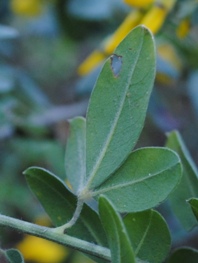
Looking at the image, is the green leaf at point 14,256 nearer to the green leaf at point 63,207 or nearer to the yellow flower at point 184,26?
the green leaf at point 63,207

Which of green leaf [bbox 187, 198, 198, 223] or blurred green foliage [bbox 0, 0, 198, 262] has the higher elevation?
green leaf [bbox 187, 198, 198, 223]

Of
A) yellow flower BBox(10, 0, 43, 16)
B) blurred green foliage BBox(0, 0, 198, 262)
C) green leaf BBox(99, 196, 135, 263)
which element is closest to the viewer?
green leaf BBox(99, 196, 135, 263)

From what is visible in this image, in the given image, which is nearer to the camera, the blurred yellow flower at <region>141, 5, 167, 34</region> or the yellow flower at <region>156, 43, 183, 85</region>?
the blurred yellow flower at <region>141, 5, 167, 34</region>

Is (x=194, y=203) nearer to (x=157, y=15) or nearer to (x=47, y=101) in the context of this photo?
(x=157, y=15)

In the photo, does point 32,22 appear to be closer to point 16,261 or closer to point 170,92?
point 170,92

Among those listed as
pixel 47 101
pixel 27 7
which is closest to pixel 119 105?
pixel 47 101

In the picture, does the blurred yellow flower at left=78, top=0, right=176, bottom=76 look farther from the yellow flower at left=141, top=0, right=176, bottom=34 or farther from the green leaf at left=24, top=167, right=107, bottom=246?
the green leaf at left=24, top=167, right=107, bottom=246

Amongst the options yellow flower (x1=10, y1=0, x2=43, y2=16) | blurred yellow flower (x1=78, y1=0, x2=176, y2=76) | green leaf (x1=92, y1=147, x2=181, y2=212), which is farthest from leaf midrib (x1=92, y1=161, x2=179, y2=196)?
yellow flower (x1=10, y1=0, x2=43, y2=16)

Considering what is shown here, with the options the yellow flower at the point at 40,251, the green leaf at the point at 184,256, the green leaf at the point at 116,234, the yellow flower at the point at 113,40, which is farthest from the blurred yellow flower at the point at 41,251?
the green leaf at the point at 116,234
